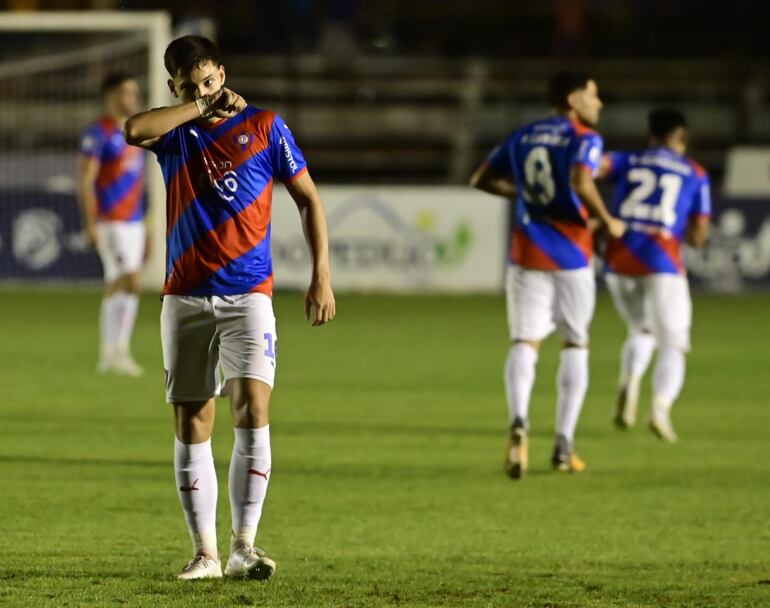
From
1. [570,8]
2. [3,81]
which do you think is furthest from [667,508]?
[570,8]

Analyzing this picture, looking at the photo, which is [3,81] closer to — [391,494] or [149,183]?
[149,183]

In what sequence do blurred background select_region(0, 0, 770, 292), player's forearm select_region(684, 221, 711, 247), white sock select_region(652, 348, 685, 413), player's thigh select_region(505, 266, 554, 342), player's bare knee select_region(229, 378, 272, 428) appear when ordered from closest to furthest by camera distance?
player's bare knee select_region(229, 378, 272, 428), player's thigh select_region(505, 266, 554, 342), white sock select_region(652, 348, 685, 413), player's forearm select_region(684, 221, 711, 247), blurred background select_region(0, 0, 770, 292)

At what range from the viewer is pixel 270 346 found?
5672 mm

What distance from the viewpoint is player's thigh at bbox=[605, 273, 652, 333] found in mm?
10688

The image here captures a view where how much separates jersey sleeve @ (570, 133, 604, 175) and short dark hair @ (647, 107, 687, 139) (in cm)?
195

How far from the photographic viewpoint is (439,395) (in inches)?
482

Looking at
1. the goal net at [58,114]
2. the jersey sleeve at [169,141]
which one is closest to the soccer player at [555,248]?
the jersey sleeve at [169,141]

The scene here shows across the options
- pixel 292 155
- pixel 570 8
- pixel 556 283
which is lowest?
pixel 556 283

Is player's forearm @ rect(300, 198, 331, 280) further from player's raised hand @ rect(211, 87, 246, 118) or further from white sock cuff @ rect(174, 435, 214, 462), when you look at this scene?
white sock cuff @ rect(174, 435, 214, 462)

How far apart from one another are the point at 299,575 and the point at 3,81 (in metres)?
18.9

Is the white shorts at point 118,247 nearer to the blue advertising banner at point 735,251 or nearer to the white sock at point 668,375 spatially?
the white sock at point 668,375

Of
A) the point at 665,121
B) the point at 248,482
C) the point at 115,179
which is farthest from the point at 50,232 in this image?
the point at 248,482

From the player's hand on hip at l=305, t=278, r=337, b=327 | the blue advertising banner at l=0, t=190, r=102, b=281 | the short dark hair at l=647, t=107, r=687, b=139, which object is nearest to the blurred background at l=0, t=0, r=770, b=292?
the blue advertising banner at l=0, t=190, r=102, b=281

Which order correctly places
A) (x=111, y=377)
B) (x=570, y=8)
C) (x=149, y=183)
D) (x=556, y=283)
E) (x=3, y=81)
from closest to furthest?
(x=556, y=283) → (x=111, y=377) → (x=149, y=183) → (x=3, y=81) → (x=570, y=8)
